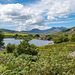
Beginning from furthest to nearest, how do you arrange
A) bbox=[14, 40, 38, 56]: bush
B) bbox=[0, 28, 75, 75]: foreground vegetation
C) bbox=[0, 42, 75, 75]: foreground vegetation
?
1. bbox=[14, 40, 38, 56]: bush
2. bbox=[0, 28, 75, 75]: foreground vegetation
3. bbox=[0, 42, 75, 75]: foreground vegetation

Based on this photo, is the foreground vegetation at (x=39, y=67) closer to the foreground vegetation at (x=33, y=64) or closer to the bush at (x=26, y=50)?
the foreground vegetation at (x=33, y=64)

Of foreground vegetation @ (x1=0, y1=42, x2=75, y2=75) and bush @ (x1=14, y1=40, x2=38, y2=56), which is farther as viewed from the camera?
bush @ (x1=14, y1=40, x2=38, y2=56)

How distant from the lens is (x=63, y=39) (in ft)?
427

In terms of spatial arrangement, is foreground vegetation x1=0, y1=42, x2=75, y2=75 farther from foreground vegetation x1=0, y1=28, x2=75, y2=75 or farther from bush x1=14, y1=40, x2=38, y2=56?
bush x1=14, y1=40, x2=38, y2=56

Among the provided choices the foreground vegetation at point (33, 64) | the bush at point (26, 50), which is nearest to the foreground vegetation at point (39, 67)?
the foreground vegetation at point (33, 64)

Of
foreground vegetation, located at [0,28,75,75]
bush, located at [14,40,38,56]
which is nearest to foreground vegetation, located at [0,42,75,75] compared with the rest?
foreground vegetation, located at [0,28,75,75]

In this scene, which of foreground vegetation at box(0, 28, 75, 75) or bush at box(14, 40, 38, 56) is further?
bush at box(14, 40, 38, 56)

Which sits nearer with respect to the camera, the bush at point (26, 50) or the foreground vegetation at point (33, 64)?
the foreground vegetation at point (33, 64)

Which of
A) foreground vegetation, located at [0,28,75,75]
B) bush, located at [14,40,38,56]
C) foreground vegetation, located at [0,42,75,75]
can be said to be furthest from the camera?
bush, located at [14,40,38,56]

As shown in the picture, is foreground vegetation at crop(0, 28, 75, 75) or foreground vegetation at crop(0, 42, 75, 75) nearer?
foreground vegetation at crop(0, 42, 75, 75)

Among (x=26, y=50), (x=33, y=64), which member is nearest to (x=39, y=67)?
(x=33, y=64)

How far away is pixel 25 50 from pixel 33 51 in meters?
1.66

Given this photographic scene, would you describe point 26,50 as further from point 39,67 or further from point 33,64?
point 39,67

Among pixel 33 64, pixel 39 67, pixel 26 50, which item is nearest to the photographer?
pixel 39 67
